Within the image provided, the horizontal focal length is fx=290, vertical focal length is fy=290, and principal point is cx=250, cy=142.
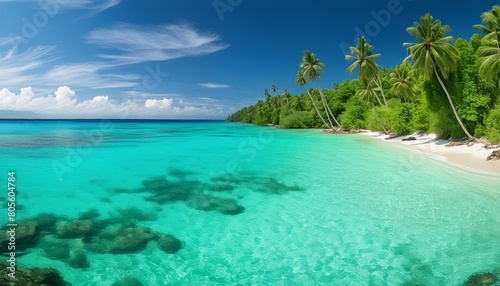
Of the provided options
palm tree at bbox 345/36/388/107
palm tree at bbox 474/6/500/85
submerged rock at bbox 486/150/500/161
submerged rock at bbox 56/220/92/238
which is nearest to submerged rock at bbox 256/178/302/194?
submerged rock at bbox 56/220/92/238

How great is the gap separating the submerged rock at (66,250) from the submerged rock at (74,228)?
346 millimetres

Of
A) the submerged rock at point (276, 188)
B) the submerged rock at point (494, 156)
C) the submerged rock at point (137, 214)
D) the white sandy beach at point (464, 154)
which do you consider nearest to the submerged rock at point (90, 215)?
the submerged rock at point (137, 214)

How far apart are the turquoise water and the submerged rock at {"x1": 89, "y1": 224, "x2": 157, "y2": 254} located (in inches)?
11.6

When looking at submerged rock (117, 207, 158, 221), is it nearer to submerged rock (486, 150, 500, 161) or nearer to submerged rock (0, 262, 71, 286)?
submerged rock (0, 262, 71, 286)

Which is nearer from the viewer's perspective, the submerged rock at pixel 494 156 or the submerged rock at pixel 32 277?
the submerged rock at pixel 32 277

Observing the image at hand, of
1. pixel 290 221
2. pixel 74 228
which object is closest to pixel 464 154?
pixel 290 221

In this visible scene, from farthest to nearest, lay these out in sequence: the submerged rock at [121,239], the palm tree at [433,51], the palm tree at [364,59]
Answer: the palm tree at [364,59] < the palm tree at [433,51] < the submerged rock at [121,239]

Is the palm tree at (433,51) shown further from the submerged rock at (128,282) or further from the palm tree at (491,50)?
the submerged rock at (128,282)

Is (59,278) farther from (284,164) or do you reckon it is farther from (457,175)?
(457,175)

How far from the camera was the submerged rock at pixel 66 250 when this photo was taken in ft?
24.6

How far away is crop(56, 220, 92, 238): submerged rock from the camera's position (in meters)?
9.17

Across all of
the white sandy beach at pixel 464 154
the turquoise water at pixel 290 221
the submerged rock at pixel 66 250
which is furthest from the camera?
the white sandy beach at pixel 464 154

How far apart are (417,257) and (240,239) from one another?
4.89 m

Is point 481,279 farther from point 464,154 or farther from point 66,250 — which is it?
point 464,154
